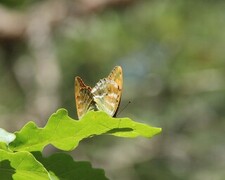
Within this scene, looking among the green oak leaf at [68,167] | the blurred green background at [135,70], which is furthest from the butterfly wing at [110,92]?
the blurred green background at [135,70]

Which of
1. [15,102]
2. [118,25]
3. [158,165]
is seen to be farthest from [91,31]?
[158,165]

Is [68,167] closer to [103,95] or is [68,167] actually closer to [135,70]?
[103,95]

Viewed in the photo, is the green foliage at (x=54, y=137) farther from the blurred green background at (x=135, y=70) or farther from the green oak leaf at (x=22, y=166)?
the blurred green background at (x=135, y=70)

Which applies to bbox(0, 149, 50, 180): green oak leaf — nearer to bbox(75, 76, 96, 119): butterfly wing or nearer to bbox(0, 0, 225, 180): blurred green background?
bbox(75, 76, 96, 119): butterfly wing

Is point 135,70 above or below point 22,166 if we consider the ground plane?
above

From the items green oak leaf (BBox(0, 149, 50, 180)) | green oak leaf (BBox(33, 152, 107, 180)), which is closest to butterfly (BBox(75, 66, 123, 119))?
green oak leaf (BBox(33, 152, 107, 180))

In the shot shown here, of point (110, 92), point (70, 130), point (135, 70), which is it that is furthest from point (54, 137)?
point (135, 70)

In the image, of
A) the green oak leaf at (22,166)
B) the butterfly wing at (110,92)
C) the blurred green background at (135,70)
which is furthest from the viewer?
the blurred green background at (135,70)
